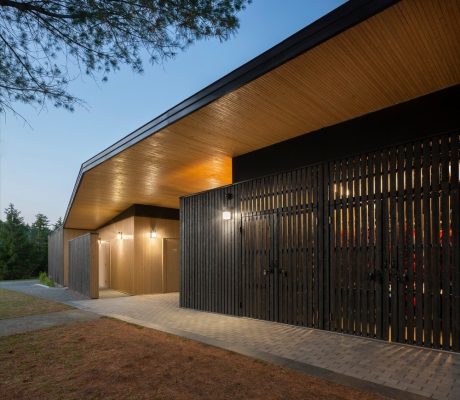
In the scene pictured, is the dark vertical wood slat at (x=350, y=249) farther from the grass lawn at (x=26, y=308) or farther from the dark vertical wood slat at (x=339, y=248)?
the grass lawn at (x=26, y=308)

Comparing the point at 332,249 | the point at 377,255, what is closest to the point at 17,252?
the point at 332,249

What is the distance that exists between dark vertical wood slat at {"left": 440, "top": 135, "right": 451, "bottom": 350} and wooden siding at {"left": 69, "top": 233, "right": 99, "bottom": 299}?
397 inches

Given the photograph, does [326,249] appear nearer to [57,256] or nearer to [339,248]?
[339,248]

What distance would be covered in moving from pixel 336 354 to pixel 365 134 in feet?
11.6

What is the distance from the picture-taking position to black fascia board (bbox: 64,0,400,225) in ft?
12.2

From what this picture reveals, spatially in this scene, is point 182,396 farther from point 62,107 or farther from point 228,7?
point 228,7

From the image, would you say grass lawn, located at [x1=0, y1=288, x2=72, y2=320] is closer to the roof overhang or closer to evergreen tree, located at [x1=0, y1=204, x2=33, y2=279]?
the roof overhang

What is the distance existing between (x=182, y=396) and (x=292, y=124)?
15.6 feet

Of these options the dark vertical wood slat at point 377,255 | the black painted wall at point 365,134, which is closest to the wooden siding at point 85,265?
the black painted wall at point 365,134

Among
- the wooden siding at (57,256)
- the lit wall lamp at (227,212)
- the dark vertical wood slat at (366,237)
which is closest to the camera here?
the dark vertical wood slat at (366,237)

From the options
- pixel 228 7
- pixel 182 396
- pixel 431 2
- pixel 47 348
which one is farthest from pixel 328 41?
pixel 47 348

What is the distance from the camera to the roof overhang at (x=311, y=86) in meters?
3.83

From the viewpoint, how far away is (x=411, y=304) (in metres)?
5.07

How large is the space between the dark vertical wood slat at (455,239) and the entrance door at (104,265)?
1335 centimetres
